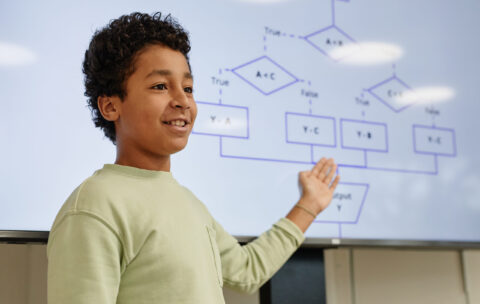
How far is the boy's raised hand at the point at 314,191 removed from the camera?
1051 mm

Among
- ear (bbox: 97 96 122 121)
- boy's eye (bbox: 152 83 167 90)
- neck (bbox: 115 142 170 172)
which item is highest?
boy's eye (bbox: 152 83 167 90)

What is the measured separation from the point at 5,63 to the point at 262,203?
472 millimetres

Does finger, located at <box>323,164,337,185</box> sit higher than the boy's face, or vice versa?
the boy's face

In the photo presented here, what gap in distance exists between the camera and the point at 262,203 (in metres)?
1.06

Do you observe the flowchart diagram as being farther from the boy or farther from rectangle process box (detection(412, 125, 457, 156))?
the boy

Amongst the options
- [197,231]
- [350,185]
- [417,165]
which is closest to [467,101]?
[417,165]

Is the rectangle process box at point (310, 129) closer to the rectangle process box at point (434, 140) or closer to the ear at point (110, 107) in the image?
the rectangle process box at point (434, 140)

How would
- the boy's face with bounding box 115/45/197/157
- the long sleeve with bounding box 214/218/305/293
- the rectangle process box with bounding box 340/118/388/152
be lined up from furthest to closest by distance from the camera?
the rectangle process box with bounding box 340/118/388/152
the long sleeve with bounding box 214/218/305/293
the boy's face with bounding box 115/45/197/157

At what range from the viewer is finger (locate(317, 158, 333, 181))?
1109mm

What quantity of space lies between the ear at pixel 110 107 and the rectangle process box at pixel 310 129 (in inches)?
15.5

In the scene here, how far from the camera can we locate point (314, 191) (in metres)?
1.08

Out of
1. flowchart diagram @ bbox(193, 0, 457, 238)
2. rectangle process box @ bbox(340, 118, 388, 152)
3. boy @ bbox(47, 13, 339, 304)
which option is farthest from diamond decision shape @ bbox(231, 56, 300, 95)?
boy @ bbox(47, 13, 339, 304)

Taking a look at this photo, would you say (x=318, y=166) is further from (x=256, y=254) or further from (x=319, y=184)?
(x=256, y=254)

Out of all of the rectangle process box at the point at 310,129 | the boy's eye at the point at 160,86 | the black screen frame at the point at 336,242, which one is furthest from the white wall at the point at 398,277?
the boy's eye at the point at 160,86
